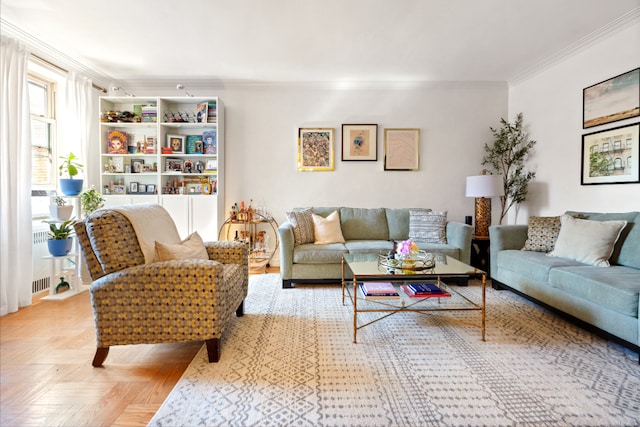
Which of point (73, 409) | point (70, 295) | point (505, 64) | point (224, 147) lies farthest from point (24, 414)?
point (505, 64)

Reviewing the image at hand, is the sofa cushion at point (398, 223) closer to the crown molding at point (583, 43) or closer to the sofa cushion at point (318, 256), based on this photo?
the sofa cushion at point (318, 256)

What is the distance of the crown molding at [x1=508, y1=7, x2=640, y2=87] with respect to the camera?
8.93ft

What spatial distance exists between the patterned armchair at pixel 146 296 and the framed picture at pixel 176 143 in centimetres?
257

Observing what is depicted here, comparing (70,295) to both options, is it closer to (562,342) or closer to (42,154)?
(42,154)

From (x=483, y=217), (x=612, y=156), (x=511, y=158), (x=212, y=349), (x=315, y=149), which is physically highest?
(x=315, y=149)

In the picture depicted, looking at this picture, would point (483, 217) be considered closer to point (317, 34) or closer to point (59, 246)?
point (317, 34)

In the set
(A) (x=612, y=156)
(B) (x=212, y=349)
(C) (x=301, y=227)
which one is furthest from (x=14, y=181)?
(A) (x=612, y=156)

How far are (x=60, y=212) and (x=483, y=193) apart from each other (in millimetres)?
4631

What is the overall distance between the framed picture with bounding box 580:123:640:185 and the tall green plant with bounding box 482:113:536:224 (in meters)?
0.76

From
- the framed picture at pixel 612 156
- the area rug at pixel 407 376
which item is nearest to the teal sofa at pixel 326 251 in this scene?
the area rug at pixel 407 376

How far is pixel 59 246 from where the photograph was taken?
3049mm

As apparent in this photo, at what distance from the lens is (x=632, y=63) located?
2.74 m

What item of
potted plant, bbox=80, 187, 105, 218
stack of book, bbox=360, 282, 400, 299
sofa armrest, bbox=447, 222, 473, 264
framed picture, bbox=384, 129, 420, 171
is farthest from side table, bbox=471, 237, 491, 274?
potted plant, bbox=80, 187, 105, 218

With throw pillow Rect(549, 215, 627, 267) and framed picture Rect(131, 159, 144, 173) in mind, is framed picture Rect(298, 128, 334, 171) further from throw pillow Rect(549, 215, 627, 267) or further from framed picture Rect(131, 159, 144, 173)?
throw pillow Rect(549, 215, 627, 267)
